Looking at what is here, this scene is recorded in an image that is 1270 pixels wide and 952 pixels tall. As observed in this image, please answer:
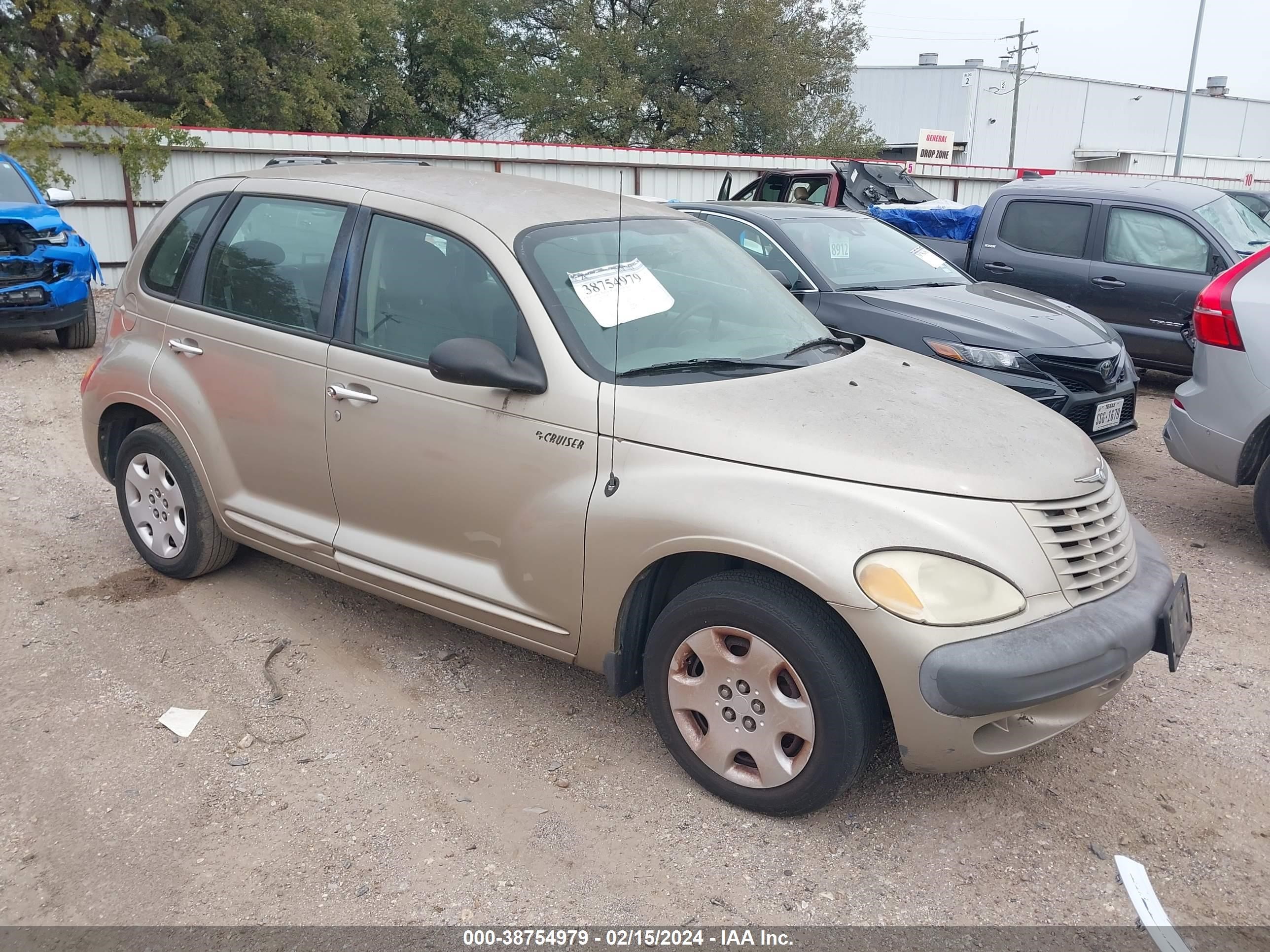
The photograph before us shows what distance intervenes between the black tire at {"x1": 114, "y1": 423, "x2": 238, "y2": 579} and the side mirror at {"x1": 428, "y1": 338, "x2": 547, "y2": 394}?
1.74 metres

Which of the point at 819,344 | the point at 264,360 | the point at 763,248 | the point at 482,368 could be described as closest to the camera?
the point at 482,368

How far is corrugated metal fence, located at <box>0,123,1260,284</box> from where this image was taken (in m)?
15.2

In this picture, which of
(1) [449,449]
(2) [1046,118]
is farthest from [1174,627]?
(2) [1046,118]

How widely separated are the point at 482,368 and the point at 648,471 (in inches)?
24.3

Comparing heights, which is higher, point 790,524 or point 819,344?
point 819,344

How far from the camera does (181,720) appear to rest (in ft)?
12.0

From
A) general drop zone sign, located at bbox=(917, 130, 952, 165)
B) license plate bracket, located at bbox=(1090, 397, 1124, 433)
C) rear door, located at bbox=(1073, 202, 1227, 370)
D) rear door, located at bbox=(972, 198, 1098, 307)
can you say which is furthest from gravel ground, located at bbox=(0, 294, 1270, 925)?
general drop zone sign, located at bbox=(917, 130, 952, 165)

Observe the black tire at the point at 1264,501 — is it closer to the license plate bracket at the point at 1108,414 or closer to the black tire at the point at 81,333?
the license plate bracket at the point at 1108,414

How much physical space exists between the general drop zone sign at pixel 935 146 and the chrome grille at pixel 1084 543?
33.2 meters

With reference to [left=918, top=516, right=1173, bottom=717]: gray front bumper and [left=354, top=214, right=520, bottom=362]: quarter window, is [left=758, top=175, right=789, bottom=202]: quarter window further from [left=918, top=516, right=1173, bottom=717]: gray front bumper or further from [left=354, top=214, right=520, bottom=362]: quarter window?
[left=918, top=516, right=1173, bottom=717]: gray front bumper

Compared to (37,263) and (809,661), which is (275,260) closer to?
(809,661)

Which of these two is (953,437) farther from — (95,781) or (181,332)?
(181,332)

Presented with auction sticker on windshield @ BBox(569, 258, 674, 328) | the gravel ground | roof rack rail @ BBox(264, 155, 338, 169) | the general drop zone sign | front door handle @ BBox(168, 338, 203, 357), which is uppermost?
the general drop zone sign

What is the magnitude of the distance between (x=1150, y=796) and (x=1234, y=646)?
137 cm
